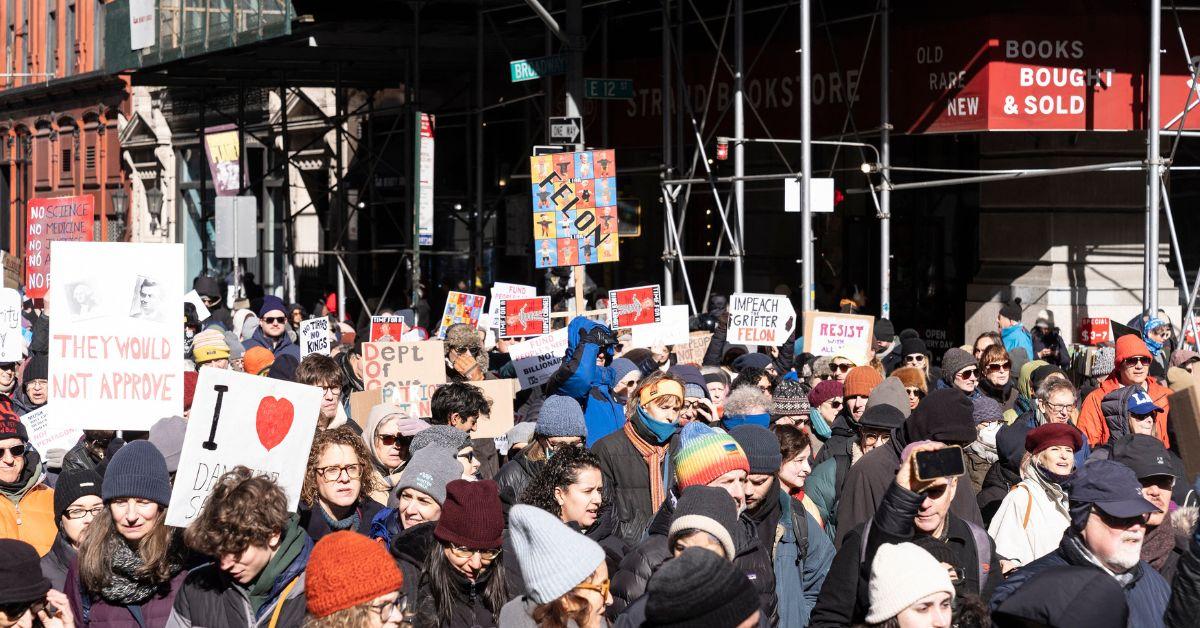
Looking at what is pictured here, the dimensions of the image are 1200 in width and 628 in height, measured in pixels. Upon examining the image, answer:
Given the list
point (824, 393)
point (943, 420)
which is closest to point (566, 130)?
point (824, 393)

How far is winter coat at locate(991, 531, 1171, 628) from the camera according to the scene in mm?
4859

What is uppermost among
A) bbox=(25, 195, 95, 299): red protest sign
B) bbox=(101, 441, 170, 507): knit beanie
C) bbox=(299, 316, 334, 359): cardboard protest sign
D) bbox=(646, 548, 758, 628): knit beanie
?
bbox=(25, 195, 95, 299): red protest sign

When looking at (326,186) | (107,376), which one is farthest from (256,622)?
(326,186)

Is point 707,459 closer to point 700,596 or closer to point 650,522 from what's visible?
point 650,522

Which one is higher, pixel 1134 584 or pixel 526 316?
pixel 526 316

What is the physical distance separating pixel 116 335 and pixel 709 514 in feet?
13.0

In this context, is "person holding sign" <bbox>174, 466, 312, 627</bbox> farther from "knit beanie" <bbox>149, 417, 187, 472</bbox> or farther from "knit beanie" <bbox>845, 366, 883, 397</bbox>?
"knit beanie" <bbox>845, 366, 883, 397</bbox>

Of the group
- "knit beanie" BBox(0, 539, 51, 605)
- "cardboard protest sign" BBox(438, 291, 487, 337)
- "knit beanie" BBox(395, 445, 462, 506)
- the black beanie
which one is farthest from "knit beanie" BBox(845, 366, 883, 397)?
"cardboard protest sign" BBox(438, 291, 487, 337)

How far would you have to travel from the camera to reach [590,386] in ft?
30.5

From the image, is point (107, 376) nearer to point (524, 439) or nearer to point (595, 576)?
point (524, 439)

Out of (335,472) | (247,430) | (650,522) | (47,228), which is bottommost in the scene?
(650,522)

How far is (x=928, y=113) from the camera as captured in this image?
15.2 m

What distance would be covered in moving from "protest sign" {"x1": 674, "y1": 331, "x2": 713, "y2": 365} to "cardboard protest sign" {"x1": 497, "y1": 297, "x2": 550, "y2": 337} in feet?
5.12

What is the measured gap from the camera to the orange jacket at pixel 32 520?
6.50 meters
